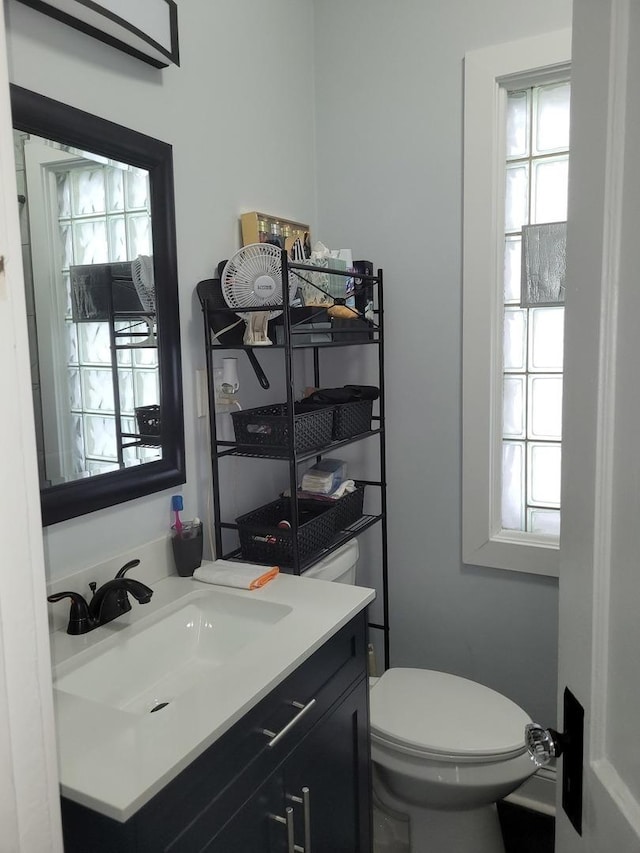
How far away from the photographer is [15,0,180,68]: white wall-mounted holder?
4.23 ft

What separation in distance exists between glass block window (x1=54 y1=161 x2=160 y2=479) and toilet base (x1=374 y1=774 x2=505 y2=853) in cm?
121

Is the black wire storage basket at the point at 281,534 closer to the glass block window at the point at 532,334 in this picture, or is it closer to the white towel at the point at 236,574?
the white towel at the point at 236,574

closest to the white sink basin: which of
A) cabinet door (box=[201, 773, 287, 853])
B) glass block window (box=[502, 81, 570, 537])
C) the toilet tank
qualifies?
cabinet door (box=[201, 773, 287, 853])

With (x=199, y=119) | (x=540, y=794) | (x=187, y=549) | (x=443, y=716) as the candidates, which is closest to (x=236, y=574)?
(x=187, y=549)

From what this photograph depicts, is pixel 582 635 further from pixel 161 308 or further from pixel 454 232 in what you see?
pixel 454 232

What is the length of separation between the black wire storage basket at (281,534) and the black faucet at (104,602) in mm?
406

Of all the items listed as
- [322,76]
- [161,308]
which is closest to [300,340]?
[161,308]

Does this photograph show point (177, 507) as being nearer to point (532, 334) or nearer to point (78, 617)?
point (78, 617)

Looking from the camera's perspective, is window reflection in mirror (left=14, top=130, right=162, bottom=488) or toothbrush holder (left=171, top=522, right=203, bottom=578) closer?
window reflection in mirror (left=14, top=130, right=162, bottom=488)

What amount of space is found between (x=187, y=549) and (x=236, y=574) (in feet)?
0.48

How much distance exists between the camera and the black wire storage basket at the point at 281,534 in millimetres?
1733

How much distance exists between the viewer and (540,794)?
2.09 metres

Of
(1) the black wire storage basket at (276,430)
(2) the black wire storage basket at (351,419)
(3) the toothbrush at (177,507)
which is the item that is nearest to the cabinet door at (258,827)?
(3) the toothbrush at (177,507)

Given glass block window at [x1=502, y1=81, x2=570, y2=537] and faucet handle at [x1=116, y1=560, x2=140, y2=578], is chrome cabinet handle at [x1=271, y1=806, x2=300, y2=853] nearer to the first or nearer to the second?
faucet handle at [x1=116, y1=560, x2=140, y2=578]
